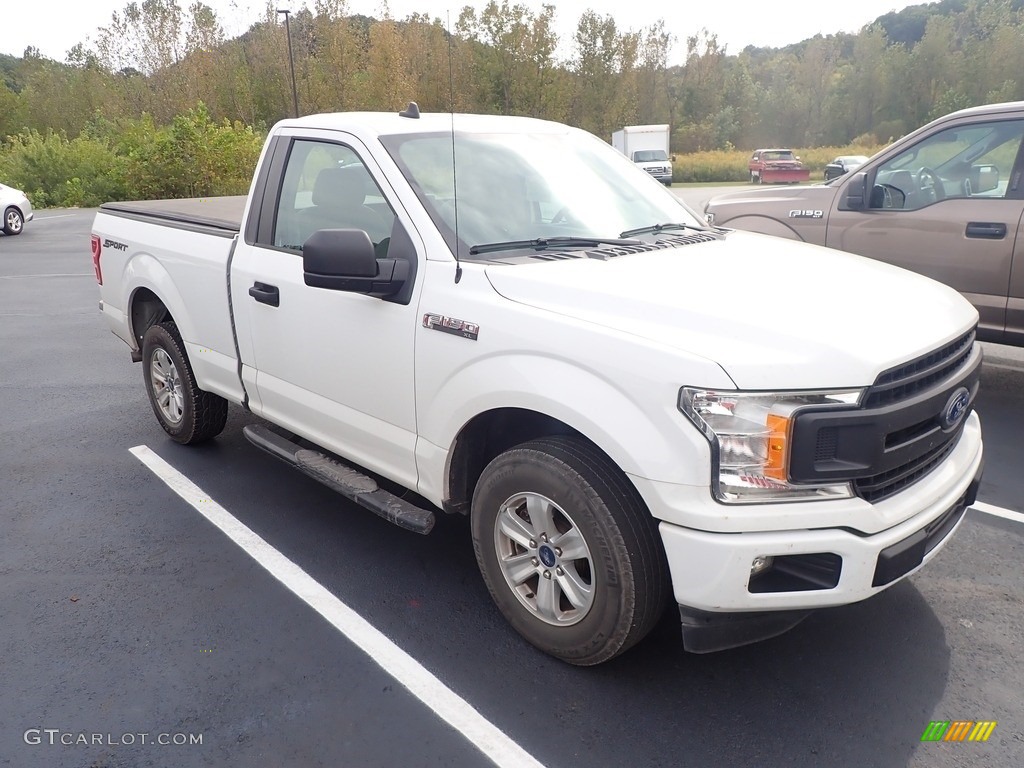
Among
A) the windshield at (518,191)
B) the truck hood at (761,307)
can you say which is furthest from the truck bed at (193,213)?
the truck hood at (761,307)

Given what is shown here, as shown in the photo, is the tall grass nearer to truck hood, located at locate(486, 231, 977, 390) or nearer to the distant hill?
truck hood, located at locate(486, 231, 977, 390)

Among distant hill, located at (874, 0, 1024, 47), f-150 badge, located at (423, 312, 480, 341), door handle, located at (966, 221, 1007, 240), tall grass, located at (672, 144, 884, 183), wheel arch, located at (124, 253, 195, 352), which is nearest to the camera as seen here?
f-150 badge, located at (423, 312, 480, 341)

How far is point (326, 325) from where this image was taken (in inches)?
141

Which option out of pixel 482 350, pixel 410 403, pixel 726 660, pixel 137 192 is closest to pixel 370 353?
pixel 410 403

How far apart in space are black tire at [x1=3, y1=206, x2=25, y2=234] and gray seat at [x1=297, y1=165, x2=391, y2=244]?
18.5 m

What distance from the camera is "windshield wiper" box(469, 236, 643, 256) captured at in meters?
3.23

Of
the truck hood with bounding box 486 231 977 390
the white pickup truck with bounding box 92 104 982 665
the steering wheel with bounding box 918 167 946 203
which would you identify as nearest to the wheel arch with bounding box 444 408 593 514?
the white pickup truck with bounding box 92 104 982 665

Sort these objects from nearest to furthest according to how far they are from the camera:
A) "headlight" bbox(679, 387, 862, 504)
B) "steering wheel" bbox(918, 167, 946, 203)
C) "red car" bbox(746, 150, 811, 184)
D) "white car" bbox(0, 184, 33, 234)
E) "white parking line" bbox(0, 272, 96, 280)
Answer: "headlight" bbox(679, 387, 862, 504)
"steering wheel" bbox(918, 167, 946, 203)
"white parking line" bbox(0, 272, 96, 280)
"white car" bbox(0, 184, 33, 234)
"red car" bbox(746, 150, 811, 184)

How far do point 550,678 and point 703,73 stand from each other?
78067 mm

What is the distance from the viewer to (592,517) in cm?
262

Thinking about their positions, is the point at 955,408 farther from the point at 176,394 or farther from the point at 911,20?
the point at 911,20

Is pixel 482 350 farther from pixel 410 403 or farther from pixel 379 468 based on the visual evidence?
pixel 379 468
